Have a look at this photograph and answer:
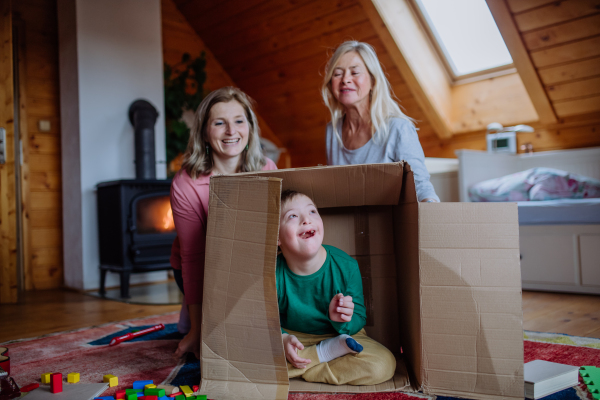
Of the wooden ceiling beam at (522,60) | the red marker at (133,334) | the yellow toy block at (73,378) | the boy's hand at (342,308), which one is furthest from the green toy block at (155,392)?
the wooden ceiling beam at (522,60)

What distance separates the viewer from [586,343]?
1.49 m

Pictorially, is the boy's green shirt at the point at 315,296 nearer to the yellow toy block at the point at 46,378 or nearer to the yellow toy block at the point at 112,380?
the yellow toy block at the point at 112,380

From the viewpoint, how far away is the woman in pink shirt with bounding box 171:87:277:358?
1425 mm

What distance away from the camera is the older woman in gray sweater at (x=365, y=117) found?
151cm

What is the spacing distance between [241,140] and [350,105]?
1.29 feet

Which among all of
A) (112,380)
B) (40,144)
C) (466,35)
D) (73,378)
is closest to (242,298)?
(112,380)

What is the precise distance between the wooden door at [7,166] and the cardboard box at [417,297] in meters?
2.14

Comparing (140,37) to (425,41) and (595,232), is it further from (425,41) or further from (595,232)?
(595,232)

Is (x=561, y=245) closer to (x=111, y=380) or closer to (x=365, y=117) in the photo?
(x=365, y=117)

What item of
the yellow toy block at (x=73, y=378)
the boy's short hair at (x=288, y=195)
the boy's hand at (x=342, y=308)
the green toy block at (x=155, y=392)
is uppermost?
the boy's short hair at (x=288, y=195)

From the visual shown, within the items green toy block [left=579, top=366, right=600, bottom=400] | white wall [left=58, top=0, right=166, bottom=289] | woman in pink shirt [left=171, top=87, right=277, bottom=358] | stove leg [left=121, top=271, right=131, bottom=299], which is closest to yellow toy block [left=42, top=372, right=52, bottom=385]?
woman in pink shirt [left=171, top=87, right=277, bottom=358]

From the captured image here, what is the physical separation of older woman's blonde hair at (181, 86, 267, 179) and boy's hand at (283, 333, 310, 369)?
61 cm

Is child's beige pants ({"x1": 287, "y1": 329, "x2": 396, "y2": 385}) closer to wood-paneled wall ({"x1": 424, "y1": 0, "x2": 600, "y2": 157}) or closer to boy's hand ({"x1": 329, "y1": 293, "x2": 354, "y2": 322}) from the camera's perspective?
boy's hand ({"x1": 329, "y1": 293, "x2": 354, "y2": 322})

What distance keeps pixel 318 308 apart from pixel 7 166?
229 cm
